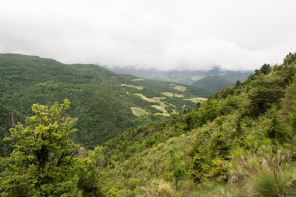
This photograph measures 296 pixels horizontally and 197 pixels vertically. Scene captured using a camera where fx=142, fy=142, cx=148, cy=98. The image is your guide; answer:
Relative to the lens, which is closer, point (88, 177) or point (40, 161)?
point (40, 161)

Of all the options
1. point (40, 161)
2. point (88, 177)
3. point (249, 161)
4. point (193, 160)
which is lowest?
point (88, 177)

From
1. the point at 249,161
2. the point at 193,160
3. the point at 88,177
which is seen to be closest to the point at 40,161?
the point at 88,177

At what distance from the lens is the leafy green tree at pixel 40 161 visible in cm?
787

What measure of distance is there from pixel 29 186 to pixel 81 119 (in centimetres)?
15743

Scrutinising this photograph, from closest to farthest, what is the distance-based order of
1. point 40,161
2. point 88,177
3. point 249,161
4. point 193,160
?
point 249,161
point 193,160
point 40,161
point 88,177

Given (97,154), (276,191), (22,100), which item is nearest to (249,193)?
(276,191)

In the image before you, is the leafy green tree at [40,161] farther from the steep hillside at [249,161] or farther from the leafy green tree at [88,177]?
the steep hillside at [249,161]

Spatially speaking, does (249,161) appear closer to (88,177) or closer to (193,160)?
(193,160)

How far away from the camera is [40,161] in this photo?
31.6 feet

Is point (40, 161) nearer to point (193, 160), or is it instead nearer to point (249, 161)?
point (193, 160)

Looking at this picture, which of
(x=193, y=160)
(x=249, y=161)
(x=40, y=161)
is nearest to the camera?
(x=249, y=161)

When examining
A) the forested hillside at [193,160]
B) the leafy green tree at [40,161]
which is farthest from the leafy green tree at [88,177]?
the leafy green tree at [40,161]

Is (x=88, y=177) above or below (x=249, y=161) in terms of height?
below

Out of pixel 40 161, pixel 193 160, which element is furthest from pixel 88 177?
pixel 193 160
